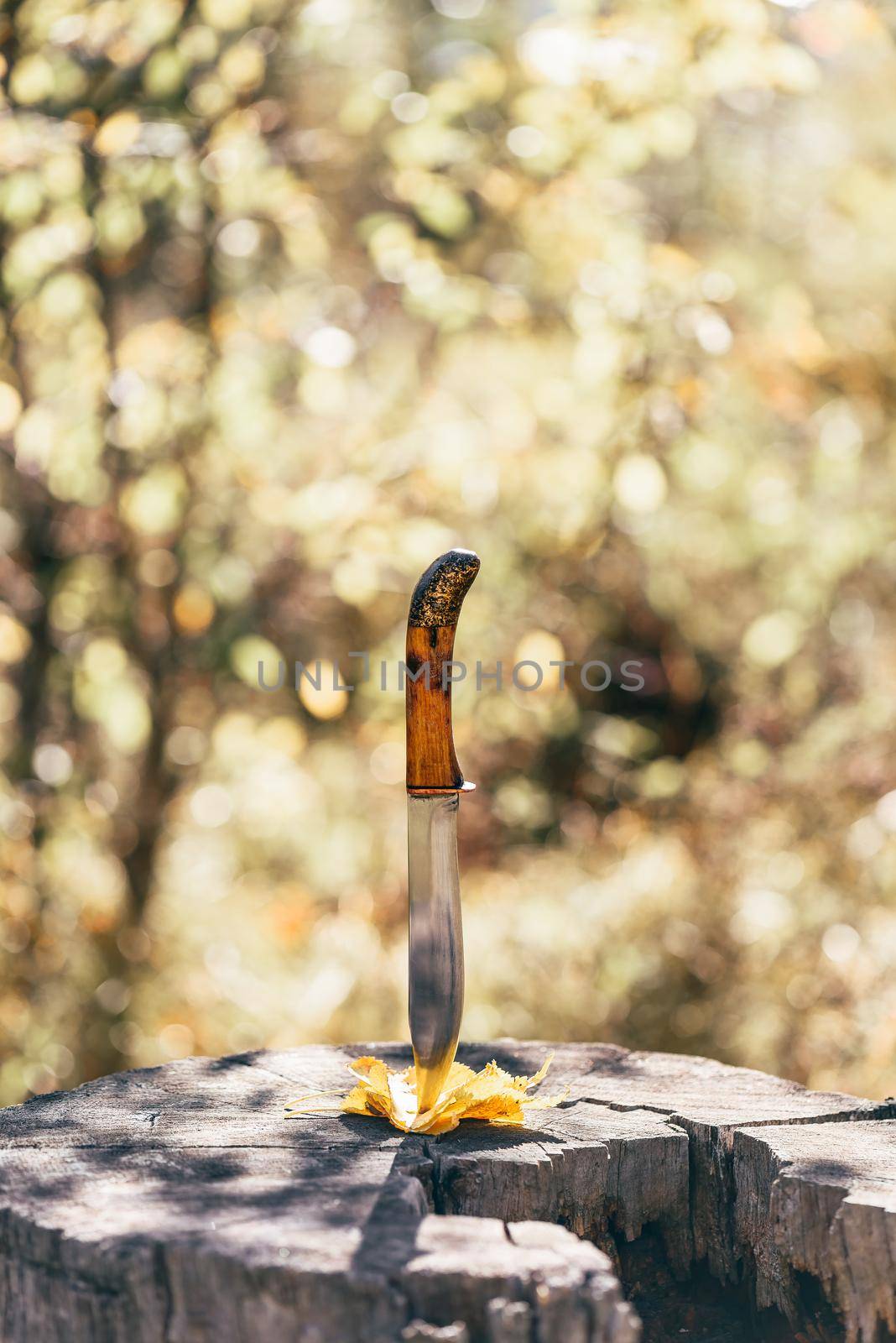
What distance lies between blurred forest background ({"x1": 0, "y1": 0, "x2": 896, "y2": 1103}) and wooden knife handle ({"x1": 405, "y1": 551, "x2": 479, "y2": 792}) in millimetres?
1391

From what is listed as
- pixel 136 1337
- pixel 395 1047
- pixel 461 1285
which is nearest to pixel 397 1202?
pixel 461 1285

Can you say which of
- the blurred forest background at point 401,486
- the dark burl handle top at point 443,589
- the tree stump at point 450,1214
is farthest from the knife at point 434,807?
the blurred forest background at point 401,486

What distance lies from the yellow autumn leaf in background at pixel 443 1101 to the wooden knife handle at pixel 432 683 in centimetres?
44

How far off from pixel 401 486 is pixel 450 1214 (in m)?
2.34

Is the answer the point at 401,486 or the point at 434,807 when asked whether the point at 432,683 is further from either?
the point at 401,486

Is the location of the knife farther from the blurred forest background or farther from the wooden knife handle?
the blurred forest background

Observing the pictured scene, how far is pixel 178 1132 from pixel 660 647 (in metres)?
4.42

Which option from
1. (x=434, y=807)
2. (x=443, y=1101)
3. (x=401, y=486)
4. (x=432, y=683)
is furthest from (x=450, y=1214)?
(x=401, y=486)

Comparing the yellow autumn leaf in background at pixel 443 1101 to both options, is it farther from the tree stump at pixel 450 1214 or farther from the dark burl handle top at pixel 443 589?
the dark burl handle top at pixel 443 589

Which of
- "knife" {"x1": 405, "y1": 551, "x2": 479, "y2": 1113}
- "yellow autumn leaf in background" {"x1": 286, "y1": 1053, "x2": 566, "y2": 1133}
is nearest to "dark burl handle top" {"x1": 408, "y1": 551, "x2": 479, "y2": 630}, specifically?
"knife" {"x1": 405, "y1": 551, "x2": 479, "y2": 1113}

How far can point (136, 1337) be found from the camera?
135 centimetres

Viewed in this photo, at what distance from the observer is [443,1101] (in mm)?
1748

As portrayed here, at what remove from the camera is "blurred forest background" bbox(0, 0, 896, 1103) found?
3.38m

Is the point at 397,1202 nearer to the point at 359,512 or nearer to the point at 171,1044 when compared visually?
the point at 359,512
